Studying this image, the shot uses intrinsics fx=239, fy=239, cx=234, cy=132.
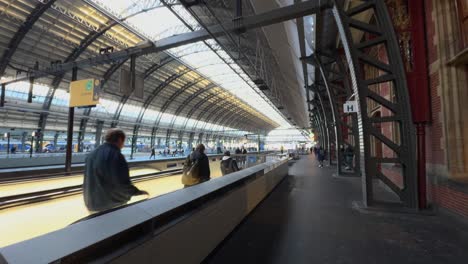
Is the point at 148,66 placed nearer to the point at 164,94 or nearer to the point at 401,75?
the point at 164,94

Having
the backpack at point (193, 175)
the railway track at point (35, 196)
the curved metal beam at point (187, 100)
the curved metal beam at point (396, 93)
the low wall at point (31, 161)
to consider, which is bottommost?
the railway track at point (35, 196)

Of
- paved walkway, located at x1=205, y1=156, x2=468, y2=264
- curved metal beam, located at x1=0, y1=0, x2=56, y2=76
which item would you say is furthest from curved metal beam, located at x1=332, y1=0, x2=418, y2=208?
curved metal beam, located at x1=0, y1=0, x2=56, y2=76

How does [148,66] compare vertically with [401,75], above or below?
above

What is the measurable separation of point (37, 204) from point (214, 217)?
264 inches

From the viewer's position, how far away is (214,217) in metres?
3.44

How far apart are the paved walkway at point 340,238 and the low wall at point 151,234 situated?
483mm

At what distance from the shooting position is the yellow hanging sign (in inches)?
432

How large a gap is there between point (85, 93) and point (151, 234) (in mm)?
11286

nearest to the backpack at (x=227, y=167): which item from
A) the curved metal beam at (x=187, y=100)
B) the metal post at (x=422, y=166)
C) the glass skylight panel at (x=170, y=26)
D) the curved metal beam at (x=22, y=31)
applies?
the metal post at (x=422, y=166)

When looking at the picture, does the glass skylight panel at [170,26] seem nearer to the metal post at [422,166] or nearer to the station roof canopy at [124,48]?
the station roof canopy at [124,48]

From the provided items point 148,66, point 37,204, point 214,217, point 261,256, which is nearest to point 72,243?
point 214,217

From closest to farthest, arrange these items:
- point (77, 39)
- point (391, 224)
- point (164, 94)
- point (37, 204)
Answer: point (391, 224) → point (37, 204) → point (77, 39) → point (164, 94)

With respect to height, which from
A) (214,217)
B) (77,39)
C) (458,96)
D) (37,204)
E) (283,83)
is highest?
(77,39)

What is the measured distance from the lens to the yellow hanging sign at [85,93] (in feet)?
36.0
